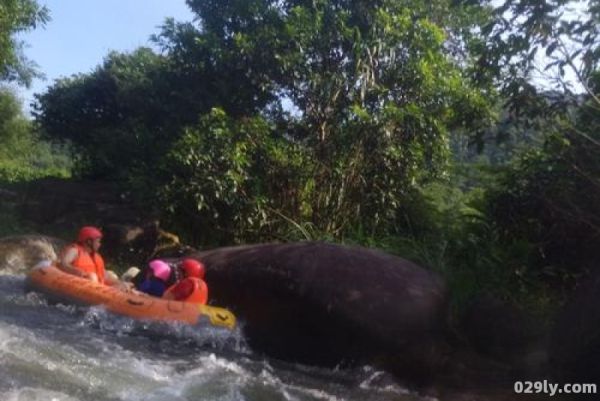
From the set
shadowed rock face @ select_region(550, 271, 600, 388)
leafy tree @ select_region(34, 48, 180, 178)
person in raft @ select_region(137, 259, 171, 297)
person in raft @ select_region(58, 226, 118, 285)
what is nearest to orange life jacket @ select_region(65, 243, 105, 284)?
person in raft @ select_region(58, 226, 118, 285)

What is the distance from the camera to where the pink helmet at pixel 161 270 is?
8852 millimetres

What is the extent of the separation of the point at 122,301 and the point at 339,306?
2.53 meters

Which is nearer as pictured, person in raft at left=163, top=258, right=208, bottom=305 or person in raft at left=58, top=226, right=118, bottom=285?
person in raft at left=163, top=258, right=208, bottom=305

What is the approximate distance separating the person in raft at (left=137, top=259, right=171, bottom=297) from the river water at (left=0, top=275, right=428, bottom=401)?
73cm

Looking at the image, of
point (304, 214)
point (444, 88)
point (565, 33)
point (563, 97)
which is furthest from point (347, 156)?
point (565, 33)

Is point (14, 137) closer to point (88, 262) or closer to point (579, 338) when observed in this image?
point (88, 262)

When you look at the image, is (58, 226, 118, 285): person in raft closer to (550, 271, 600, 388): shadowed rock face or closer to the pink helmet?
the pink helmet

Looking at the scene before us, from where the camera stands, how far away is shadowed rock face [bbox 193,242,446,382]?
7180 millimetres

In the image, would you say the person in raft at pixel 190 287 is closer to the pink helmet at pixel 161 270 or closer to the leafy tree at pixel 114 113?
the pink helmet at pixel 161 270

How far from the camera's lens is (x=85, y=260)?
9414 millimetres

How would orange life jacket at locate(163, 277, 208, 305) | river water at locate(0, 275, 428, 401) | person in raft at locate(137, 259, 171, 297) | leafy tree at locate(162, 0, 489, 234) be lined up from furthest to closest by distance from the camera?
leafy tree at locate(162, 0, 489, 234) → person in raft at locate(137, 259, 171, 297) → orange life jacket at locate(163, 277, 208, 305) → river water at locate(0, 275, 428, 401)

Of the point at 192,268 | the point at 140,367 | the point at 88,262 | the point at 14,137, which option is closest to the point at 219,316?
the point at 192,268

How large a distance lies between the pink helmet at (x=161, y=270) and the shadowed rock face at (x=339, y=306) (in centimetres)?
104

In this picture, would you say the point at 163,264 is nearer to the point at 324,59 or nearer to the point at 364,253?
the point at 364,253
